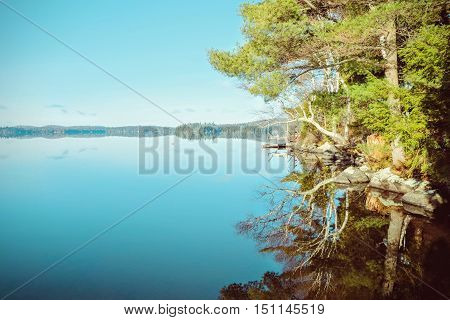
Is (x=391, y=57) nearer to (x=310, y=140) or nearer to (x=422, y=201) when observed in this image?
(x=422, y=201)

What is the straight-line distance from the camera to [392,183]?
13297 mm

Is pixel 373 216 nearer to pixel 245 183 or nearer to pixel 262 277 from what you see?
pixel 262 277

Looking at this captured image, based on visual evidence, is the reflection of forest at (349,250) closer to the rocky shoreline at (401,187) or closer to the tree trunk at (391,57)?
the rocky shoreline at (401,187)

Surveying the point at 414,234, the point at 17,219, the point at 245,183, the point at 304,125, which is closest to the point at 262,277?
the point at 414,234

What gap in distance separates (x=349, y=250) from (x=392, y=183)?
6851 mm

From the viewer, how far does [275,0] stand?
42.2 feet

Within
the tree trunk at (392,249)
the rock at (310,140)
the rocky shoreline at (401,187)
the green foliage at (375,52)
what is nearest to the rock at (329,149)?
the rock at (310,140)

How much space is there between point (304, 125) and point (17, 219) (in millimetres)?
31310

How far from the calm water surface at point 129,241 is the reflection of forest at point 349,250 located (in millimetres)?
604

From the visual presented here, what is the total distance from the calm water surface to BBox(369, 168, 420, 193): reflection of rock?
489 centimetres

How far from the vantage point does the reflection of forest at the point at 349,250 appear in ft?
19.1

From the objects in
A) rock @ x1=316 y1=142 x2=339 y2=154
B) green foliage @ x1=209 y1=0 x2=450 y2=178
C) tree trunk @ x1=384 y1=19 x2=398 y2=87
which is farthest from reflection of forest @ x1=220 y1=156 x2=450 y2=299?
rock @ x1=316 y1=142 x2=339 y2=154

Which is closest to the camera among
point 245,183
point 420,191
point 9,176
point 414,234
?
point 414,234

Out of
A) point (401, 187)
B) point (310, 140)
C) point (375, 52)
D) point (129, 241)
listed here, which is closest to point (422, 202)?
point (401, 187)
